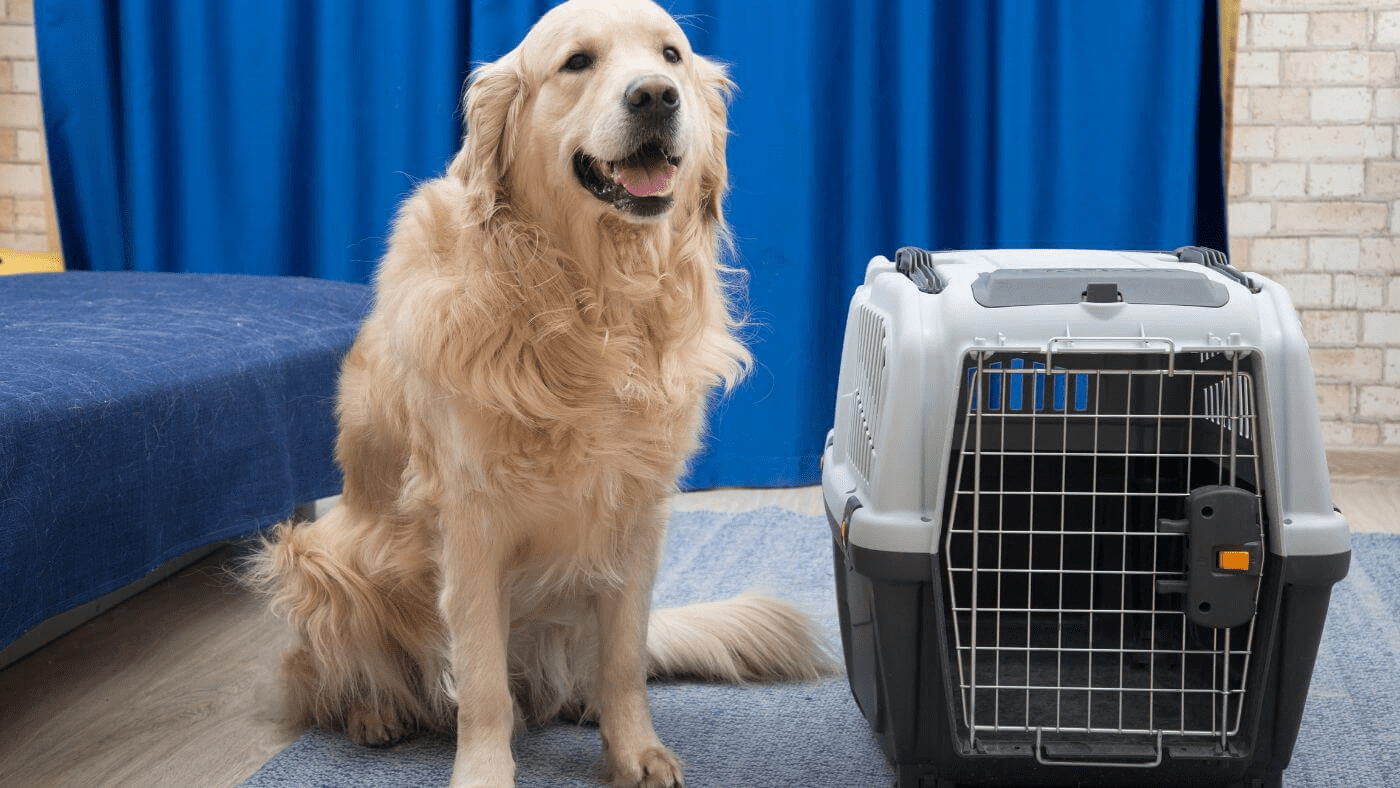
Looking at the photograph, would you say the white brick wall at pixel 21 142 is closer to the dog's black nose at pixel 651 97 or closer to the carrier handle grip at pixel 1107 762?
the dog's black nose at pixel 651 97

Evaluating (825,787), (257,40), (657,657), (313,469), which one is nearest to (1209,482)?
(825,787)

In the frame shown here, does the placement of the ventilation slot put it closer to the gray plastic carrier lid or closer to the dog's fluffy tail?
the gray plastic carrier lid

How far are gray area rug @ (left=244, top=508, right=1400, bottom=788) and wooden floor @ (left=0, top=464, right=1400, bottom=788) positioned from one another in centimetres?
11

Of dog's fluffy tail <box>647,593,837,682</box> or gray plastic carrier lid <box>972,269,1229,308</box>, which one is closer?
gray plastic carrier lid <box>972,269,1229,308</box>

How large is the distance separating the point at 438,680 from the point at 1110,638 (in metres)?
0.85

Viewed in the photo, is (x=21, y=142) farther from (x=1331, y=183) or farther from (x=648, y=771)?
(x=1331, y=183)

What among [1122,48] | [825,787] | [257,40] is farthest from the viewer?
[257,40]

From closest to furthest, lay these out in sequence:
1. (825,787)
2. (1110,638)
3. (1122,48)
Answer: (825,787), (1110,638), (1122,48)

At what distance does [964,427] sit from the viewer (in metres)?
1.26

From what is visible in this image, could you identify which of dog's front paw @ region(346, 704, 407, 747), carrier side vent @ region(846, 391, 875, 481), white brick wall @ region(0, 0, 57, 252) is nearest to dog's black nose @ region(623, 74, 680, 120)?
carrier side vent @ region(846, 391, 875, 481)

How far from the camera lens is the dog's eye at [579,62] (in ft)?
4.41

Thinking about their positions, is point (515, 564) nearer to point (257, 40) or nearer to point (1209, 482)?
point (1209, 482)

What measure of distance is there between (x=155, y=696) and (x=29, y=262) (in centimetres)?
175

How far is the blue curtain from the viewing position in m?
2.77
